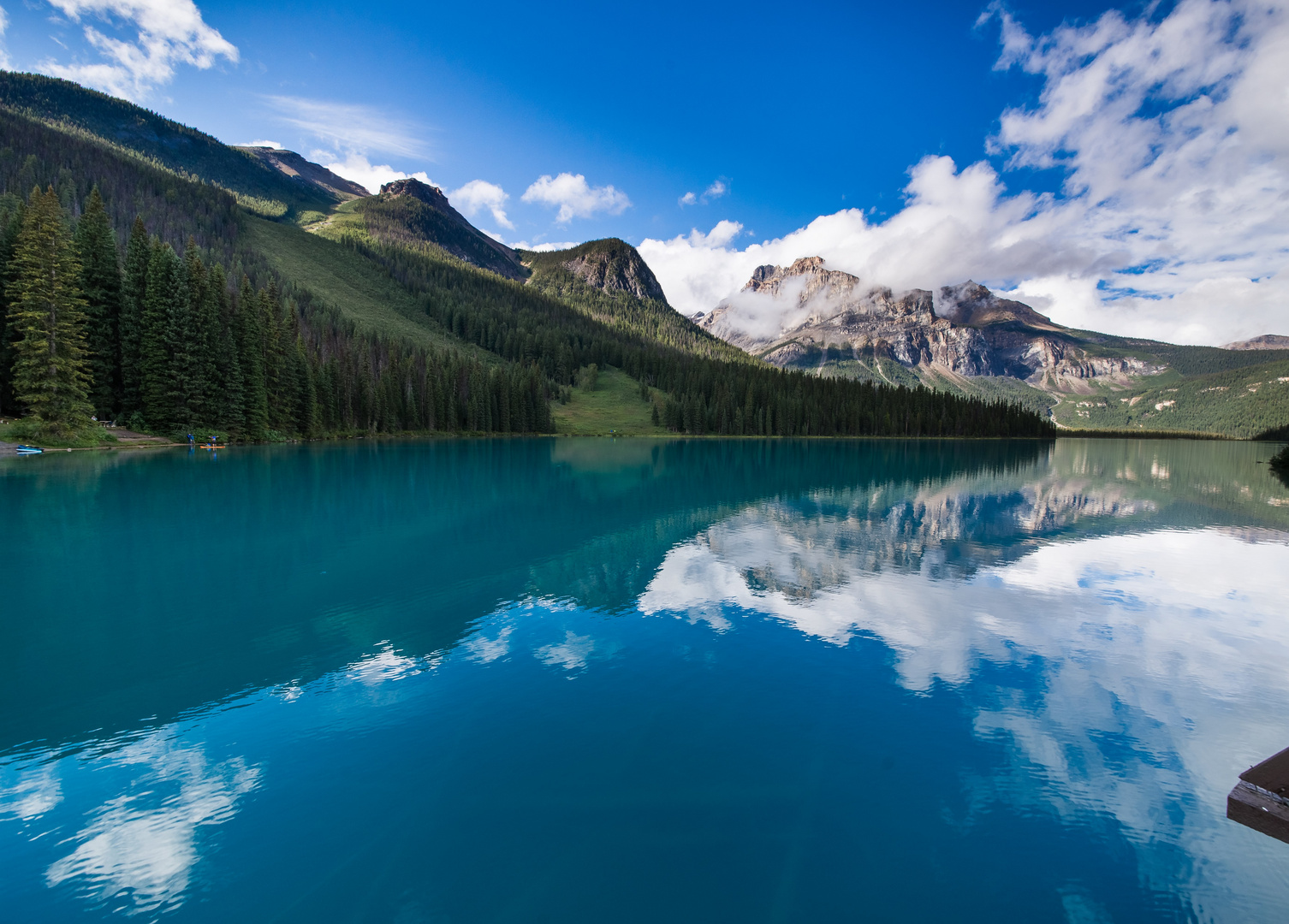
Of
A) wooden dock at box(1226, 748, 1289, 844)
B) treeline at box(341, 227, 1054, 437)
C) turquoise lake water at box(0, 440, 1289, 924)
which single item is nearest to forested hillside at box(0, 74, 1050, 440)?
treeline at box(341, 227, 1054, 437)

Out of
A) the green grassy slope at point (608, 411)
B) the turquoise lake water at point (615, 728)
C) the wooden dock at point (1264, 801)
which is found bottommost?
the turquoise lake water at point (615, 728)

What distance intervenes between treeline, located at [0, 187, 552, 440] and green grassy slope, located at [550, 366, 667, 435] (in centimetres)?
6052

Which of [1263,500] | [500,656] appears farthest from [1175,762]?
[1263,500]

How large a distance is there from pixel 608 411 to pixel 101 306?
11524 cm

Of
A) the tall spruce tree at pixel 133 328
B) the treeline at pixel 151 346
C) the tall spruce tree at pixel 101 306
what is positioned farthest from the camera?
the tall spruce tree at pixel 133 328

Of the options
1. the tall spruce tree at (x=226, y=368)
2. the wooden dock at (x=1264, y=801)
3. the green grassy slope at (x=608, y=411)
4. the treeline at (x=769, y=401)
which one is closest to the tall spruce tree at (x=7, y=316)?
the tall spruce tree at (x=226, y=368)

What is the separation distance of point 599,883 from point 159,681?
978 centimetres

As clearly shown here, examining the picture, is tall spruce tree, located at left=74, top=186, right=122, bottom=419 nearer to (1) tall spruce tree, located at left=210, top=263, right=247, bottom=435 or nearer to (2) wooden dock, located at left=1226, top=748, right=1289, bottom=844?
(1) tall spruce tree, located at left=210, top=263, right=247, bottom=435

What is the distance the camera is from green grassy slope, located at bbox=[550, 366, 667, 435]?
151750 millimetres

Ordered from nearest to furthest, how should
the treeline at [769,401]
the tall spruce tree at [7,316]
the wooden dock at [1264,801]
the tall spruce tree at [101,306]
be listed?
1. the wooden dock at [1264,801]
2. the tall spruce tree at [7,316]
3. the tall spruce tree at [101,306]
4. the treeline at [769,401]

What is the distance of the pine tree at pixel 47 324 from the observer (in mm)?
51531

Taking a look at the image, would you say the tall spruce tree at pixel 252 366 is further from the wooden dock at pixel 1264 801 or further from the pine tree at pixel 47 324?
the wooden dock at pixel 1264 801

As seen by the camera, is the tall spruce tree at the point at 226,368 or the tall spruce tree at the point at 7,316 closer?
the tall spruce tree at the point at 7,316

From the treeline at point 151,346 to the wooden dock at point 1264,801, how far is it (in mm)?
74838
